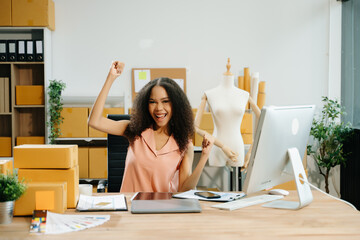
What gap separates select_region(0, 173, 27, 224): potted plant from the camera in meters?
1.44

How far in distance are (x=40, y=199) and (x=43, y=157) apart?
197 millimetres

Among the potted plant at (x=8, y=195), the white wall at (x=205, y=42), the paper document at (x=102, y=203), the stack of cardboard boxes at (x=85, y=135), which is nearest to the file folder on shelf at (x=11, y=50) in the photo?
the white wall at (x=205, y=42)

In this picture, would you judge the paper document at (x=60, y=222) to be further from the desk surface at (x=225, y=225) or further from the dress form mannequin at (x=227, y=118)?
the dress form mannequin at (x=227, y=118)

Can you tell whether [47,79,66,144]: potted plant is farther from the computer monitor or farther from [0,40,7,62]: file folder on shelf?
the computer monitor

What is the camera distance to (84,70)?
15.3ft

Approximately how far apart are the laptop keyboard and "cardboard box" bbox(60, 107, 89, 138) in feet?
9.04

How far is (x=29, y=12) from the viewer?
14.0 ft

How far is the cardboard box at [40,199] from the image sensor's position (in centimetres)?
154

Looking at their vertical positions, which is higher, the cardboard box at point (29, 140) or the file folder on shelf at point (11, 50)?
the file folder on shelf at point (11, 50)

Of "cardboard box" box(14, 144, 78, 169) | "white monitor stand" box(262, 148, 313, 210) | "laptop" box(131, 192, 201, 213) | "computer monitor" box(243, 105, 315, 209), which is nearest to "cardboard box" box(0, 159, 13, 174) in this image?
"cardboard box" box(14, 144, 78, 169)

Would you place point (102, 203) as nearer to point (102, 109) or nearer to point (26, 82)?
point (102, 109)

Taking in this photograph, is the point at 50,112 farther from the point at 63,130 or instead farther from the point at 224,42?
the point at 224,42

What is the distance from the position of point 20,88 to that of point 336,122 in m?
3.60

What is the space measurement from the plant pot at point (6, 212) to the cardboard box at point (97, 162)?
2.79 meters
